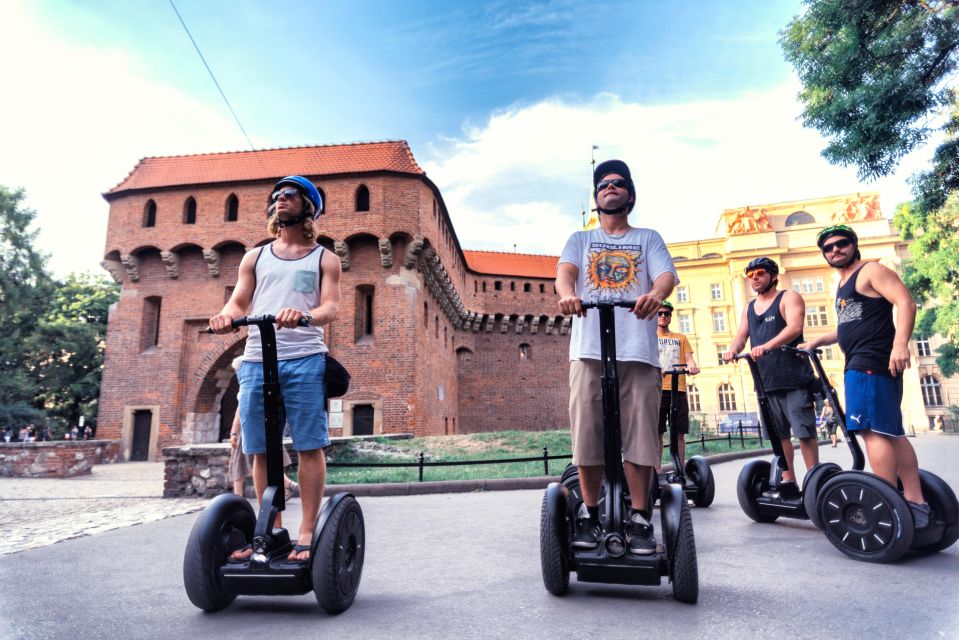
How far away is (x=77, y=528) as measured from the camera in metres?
4.96

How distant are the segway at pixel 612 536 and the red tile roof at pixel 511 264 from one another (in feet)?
101

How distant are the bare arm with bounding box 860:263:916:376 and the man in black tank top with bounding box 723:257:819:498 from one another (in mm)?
739

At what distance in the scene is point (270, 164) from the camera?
21.6m

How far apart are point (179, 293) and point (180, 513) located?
17.0 m

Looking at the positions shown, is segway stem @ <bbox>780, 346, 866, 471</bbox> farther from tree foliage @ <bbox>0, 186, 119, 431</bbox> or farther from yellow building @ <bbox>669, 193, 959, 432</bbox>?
yellow building @ <bbox>669, 193, 959, 432</bbox>

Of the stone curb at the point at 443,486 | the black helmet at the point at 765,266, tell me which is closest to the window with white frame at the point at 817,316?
the stone curb at the point at 443,486

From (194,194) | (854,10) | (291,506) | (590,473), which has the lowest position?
(291,506)

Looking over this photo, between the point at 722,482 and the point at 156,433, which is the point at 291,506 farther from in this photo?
the point at 156,433

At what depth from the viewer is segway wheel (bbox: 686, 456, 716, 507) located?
5.32m

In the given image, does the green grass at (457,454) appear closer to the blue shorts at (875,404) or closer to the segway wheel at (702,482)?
the segway wheel at (702,482)

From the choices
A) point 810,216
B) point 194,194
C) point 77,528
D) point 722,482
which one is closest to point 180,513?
point 77,528

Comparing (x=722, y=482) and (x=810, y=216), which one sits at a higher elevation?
(x=810, y=216)

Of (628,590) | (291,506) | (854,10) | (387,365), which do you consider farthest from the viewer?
(387,365)

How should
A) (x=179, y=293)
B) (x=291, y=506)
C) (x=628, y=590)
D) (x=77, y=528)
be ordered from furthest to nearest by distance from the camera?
(x=179, y=293) < (x=291, y=506) < (x=77, y=528) < (x=628, y=590)
